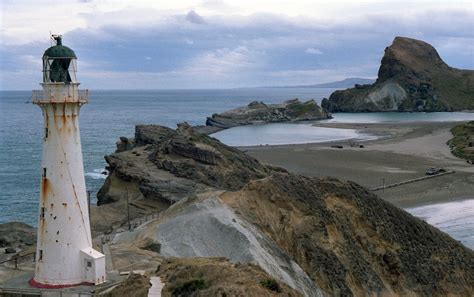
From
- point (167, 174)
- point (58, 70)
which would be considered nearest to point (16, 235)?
point (167, 174)

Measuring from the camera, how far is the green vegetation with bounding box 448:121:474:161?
8753cm

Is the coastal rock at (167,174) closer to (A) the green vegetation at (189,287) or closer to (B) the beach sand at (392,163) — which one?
(B) the beach sand at (392,163)

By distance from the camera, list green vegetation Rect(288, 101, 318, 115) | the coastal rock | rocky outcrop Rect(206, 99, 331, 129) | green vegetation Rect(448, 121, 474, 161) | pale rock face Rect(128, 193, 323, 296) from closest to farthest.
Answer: pale rock face Rect(128, 193, 323, 296) → the coastal rock → green vegetation Rect(448, 121, 474, 161) → rocky outcrop Rect(206, 99, 331, 129) → green vegetation Rect(288, 101, 318, 115)

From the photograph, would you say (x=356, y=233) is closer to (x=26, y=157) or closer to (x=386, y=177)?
(x=386, y=177)

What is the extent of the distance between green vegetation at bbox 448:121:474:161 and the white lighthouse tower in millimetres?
74113

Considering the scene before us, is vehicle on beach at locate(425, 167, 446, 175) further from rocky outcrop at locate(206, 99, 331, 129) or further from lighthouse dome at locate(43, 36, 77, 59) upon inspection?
rocky outcrop at locate(206, 99, 331, 129)

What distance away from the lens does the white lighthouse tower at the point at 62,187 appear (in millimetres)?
17891

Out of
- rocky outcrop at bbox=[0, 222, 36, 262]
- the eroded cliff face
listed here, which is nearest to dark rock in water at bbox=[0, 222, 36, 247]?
rocky outcrop at bbox=[0, 222, 36, 262]

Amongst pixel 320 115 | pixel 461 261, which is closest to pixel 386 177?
pixel 461 261

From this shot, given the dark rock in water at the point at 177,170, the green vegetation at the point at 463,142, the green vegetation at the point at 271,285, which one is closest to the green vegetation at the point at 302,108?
the green vegetation at the point at 463,142

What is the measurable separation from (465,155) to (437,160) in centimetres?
593

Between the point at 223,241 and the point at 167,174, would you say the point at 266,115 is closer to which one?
the point at 167,174

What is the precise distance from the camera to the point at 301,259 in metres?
24.6

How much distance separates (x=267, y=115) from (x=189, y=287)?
154m
